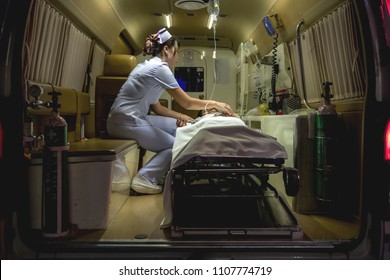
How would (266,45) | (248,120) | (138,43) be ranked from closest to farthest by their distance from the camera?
(248,120), (266,45), (138,43)

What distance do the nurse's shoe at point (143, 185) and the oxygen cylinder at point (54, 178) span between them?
50.2 inches

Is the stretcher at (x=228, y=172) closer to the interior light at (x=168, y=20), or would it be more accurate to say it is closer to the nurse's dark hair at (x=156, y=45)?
the nurse's dark hair at (x=156, y=45)

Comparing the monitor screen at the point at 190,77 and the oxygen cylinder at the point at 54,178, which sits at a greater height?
the monitor screen at the point at 190,77

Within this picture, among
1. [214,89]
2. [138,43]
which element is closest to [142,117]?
[138,43]

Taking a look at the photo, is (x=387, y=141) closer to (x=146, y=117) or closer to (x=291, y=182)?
(x=291, y=182)

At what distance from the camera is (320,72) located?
3.54 m

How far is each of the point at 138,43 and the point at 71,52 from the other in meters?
2.98

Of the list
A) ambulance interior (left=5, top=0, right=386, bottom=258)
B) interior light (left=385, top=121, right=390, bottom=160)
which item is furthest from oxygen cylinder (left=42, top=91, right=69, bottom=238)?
→ interior light (left=385, top=121, right=390, bottom=160)

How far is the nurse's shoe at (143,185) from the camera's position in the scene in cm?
324

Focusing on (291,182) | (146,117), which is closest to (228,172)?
(291,182)

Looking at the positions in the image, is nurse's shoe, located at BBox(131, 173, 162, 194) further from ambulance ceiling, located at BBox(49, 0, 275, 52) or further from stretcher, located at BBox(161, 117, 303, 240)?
ambulance ceiling, located at BBox(49, 0, 275, 52)

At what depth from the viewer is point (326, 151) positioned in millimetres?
2508

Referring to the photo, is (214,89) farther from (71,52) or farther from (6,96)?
(6,96)

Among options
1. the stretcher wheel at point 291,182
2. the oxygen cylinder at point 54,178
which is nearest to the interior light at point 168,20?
the oxygen cylinder at point 54,178
